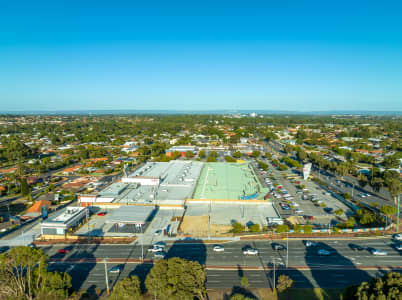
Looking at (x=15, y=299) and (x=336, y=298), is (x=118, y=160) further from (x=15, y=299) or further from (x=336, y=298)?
(x=336, y=298)

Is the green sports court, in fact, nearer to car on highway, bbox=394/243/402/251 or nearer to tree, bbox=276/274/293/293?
car on highway, bbox=394/243/402/251

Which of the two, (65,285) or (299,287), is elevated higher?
(65,285)

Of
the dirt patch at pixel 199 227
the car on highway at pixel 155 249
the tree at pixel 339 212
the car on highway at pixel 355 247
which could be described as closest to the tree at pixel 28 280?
the car on highway at pixel 155 249

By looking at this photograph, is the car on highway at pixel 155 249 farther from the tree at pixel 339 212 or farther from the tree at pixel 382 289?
the tree at pixel 339 212

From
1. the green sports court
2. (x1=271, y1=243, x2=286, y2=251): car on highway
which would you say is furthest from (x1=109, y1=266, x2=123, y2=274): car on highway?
the green sports court

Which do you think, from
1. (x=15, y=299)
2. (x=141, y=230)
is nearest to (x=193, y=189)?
(x=141, y=230)
